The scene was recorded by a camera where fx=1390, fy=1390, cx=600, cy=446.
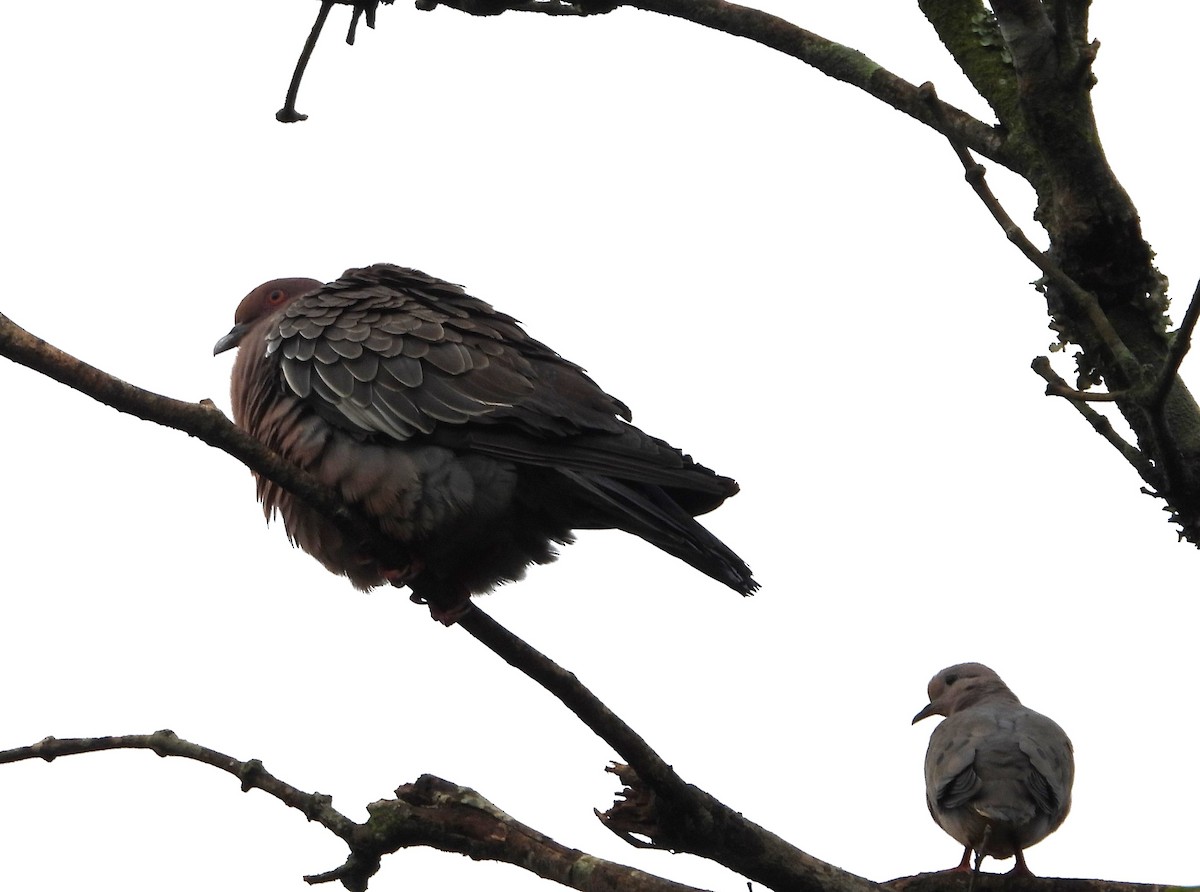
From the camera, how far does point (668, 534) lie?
4090mm

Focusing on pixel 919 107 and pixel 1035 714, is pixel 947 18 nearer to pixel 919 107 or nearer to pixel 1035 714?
pixel 919 107

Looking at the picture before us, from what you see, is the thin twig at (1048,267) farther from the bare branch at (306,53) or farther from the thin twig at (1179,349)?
the bare branch at (306,53)

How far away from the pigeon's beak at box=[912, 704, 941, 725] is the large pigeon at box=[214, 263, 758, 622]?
151 inches

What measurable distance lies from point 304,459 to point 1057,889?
8.92ft

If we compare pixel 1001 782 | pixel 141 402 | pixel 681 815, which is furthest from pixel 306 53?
pixel 1001 782

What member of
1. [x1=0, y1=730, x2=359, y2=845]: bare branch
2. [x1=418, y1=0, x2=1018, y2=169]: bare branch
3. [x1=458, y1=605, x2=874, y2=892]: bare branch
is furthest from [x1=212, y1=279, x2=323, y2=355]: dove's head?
[x1=458, y1=605, x2=874, y2=892]: bare branch

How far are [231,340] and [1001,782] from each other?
370 centimetres

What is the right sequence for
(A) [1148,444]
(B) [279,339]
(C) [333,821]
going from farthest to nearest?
1. (B) [279,339]
2. (C) [333,821]
3. (A) [1148,444]

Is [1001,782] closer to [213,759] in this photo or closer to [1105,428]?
[1105,428]

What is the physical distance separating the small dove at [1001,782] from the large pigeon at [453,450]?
82.5 inches

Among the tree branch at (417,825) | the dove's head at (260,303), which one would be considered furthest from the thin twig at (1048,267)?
the dove's head at (260,303)

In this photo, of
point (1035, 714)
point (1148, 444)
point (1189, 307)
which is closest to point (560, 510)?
point (1148, 444)

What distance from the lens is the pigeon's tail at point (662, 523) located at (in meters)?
3.99

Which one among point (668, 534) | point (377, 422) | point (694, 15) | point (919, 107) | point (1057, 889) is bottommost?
point (1057, 889)
